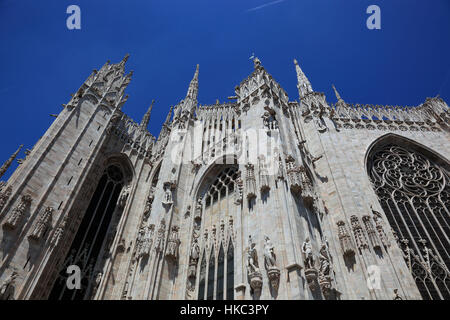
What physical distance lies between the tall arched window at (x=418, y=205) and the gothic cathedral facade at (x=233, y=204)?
8 centimetres

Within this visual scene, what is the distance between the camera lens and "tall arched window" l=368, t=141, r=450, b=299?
14016 mm

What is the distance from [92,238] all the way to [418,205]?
59.7 feet

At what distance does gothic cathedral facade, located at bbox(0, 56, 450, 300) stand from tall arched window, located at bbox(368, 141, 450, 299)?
8 centimetres

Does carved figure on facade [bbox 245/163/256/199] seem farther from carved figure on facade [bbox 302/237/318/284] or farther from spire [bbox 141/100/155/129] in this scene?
spire [bbox 141/100/155/129]

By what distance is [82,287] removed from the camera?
51.3ft

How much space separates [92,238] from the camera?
17.3m

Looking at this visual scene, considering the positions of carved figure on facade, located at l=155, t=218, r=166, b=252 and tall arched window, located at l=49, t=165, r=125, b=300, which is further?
tall arched window, located at l=49, t=165, r=125, b=300

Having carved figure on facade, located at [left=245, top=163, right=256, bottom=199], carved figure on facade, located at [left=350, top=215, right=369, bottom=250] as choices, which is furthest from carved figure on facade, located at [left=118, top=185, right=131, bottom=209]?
carved figure on facade, located at [left=350, top=215, right=369, bottom=250]

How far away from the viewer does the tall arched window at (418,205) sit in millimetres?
14016

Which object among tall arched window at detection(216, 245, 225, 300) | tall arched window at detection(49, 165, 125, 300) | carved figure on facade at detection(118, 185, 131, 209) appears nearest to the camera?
tall arched window at detection(216, 245, 225, 300)

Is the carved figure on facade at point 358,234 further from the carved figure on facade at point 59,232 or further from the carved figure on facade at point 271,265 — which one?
the carved figure on facade at point 59,232

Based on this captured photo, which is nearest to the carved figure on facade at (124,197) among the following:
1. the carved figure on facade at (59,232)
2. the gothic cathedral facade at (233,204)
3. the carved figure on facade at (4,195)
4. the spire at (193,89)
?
the gothic cathedral facade at (233,204)

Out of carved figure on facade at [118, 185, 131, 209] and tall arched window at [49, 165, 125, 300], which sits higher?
carved figure on facade at [118, 185, 131, 209]
